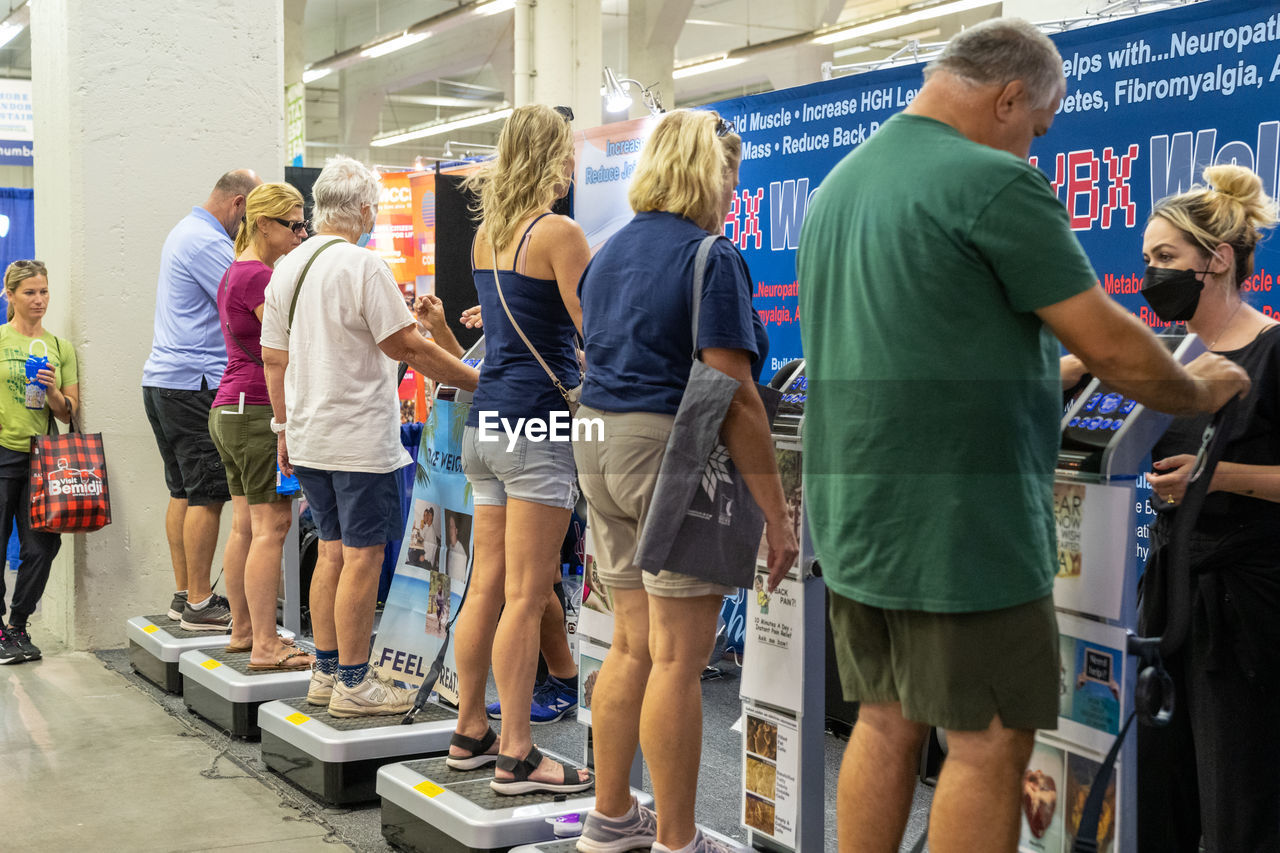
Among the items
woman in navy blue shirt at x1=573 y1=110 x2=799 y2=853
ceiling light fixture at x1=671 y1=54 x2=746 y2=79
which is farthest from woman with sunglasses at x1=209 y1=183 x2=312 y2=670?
ceiling light fixture at x1=671 y1=54 x2=746 y2=79

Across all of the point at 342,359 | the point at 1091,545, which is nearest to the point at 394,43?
the point at 342,359

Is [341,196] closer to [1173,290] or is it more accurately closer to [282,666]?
[282,666]

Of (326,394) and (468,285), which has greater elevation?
(468,285)

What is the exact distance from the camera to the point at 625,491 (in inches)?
94.1

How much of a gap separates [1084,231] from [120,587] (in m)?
4.22

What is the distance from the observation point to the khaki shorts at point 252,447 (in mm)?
4160

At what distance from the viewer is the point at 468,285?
18.2ft

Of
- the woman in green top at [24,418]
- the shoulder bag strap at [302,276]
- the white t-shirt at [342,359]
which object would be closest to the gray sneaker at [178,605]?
the woman in green top at [24,418]

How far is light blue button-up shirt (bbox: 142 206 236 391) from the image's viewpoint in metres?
4.86

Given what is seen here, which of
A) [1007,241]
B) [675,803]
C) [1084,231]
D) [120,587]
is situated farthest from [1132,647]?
[120,587]

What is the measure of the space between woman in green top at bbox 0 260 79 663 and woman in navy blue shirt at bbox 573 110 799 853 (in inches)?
143

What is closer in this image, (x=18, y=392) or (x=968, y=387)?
(x=968, y=387)

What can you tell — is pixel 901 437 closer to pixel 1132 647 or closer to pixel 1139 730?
pixel 1132 647

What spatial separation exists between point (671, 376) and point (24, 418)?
155 inches
